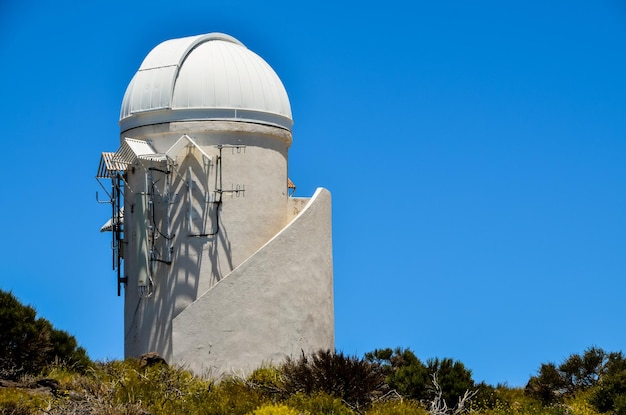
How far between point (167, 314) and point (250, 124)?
469 centimetres

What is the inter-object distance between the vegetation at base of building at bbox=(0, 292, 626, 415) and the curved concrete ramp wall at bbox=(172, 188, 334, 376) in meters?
0.51

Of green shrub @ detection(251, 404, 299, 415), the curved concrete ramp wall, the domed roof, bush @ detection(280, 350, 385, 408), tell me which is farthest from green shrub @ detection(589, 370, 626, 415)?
the domed roof

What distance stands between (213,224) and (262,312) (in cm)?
229

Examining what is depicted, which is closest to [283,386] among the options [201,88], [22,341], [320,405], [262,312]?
[320,405]

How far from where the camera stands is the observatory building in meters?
28.5

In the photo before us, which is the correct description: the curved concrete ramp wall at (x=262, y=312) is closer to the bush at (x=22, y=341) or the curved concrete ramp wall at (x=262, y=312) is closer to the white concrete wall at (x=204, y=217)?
the white concrete wall at (x=204, y=217)

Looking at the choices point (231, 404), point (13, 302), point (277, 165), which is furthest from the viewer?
point (277, 165)

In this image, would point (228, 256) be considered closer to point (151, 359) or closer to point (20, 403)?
point (151, 359)

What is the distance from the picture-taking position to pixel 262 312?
2870cm

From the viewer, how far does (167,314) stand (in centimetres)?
2927

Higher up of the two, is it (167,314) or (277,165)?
(277,165)

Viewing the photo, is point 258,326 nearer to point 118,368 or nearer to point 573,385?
point 118,368

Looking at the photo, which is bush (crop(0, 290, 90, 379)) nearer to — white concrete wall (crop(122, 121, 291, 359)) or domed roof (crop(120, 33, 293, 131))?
white concrete wall (crop(122, 121, 291, 359))

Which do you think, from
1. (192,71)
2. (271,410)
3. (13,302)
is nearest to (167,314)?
(13,302)
